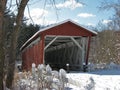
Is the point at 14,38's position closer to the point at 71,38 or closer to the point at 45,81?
the point at 45,81

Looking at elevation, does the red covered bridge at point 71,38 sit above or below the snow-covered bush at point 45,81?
above

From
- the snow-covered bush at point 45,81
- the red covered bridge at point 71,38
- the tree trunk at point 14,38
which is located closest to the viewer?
the snow-covered bush at point 45,81

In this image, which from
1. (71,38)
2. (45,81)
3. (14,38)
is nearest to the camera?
(45,81)

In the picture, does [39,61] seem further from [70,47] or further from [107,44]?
[107,44]

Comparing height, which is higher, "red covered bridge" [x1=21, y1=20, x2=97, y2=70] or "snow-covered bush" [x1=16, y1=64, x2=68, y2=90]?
"red covered bridge" [x1=21, y1=20, x2=97, y2=70]

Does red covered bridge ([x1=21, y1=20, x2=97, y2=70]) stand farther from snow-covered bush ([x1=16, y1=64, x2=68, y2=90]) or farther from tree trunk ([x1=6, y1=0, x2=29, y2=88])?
snow-covered bush ([x1=16, y1=64, x2=68, y2=90])

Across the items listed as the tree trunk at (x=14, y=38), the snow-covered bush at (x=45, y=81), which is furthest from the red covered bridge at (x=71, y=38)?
the snow-covered bush at (x=45, y=81)

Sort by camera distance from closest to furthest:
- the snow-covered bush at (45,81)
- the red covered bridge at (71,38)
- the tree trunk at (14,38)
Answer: the snow-covered bush at (45,81)
the tree trunk at (14,38)
the red covered bridge at (71,38)

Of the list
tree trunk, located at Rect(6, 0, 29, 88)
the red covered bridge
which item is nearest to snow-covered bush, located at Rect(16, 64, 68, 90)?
tree trunk, located at Rect(6, 0, 29, 88)

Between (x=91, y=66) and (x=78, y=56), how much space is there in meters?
2.68

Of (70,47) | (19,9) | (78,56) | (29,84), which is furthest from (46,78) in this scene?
(70,47)

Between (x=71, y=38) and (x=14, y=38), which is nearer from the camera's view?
(x=14, y=38)

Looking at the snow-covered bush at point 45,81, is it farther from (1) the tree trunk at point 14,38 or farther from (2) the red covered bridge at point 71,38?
(2) the red covered bridge at point 71,38

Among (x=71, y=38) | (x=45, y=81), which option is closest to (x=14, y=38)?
A: (x=45, y=81)
